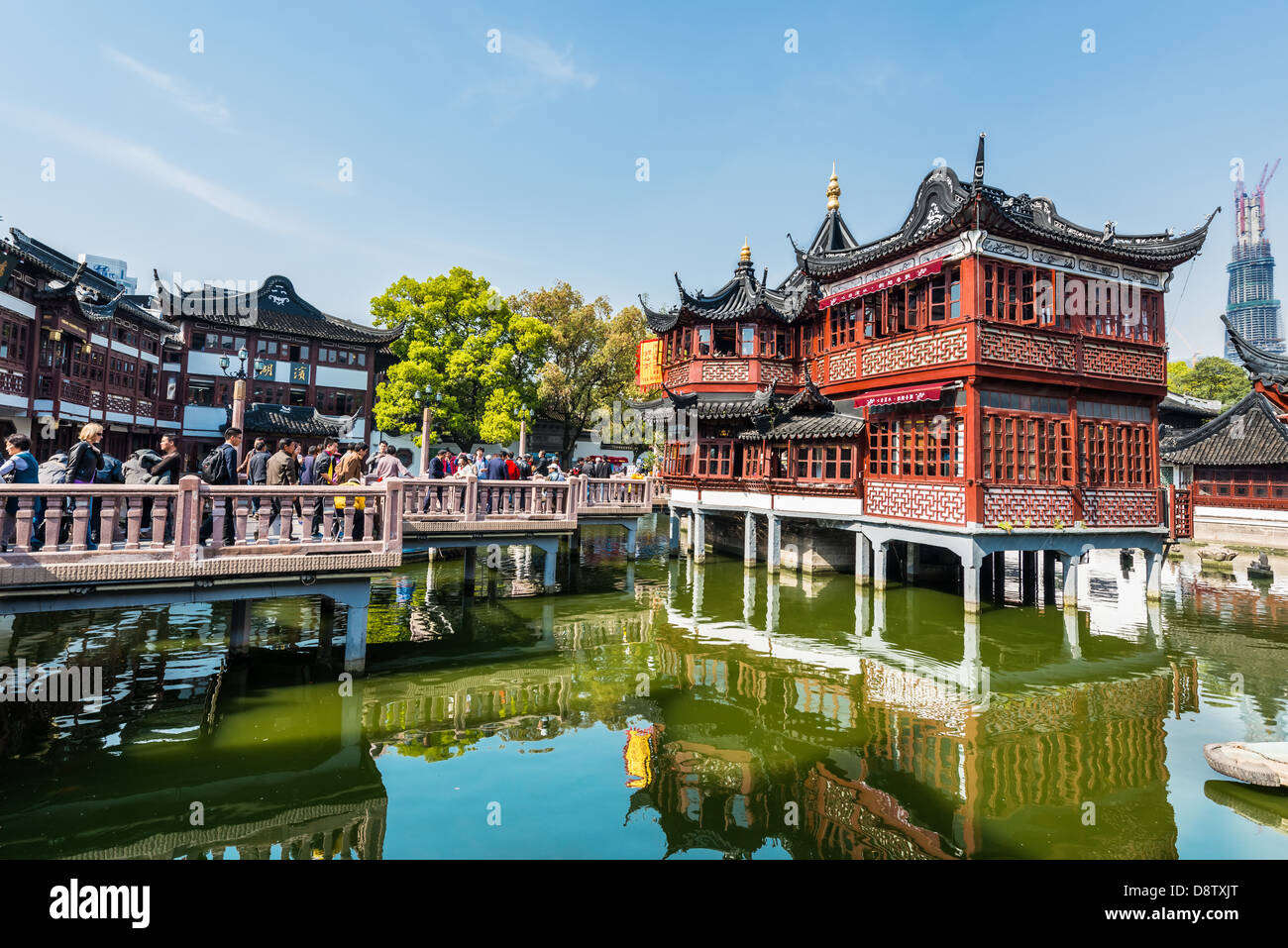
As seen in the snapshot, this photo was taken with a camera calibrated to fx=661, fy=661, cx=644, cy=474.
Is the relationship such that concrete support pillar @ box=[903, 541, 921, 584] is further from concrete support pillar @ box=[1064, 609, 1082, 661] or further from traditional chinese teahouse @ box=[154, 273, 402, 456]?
traditional chinese teahouse @ box=[154, 273, 402, 456]

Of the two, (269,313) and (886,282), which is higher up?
(269,313)

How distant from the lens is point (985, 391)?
1562 centimetres

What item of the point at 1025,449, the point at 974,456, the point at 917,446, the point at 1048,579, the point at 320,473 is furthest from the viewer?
the point at 1048,579

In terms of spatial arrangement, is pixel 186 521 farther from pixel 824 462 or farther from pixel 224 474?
pixel 824 462

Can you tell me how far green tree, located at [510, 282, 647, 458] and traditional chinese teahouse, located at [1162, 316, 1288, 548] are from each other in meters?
29.3

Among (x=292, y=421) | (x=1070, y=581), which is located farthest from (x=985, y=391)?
(x=292, y=421)

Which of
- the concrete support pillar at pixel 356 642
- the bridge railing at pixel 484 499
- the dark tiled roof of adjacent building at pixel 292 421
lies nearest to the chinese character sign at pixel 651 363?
the bridge railing at pixel 484 499

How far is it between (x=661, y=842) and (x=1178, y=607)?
59.8 feet

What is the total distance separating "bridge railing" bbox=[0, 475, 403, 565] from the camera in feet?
A: 26.0

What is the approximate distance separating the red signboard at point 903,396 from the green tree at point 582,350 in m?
23.1

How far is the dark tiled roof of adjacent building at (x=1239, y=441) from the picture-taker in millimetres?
30312

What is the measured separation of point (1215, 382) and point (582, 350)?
162 ft

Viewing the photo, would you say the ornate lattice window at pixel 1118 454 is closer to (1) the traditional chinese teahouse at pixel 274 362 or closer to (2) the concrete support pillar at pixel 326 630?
(2) the concrete support pillar at pixel 326 630
